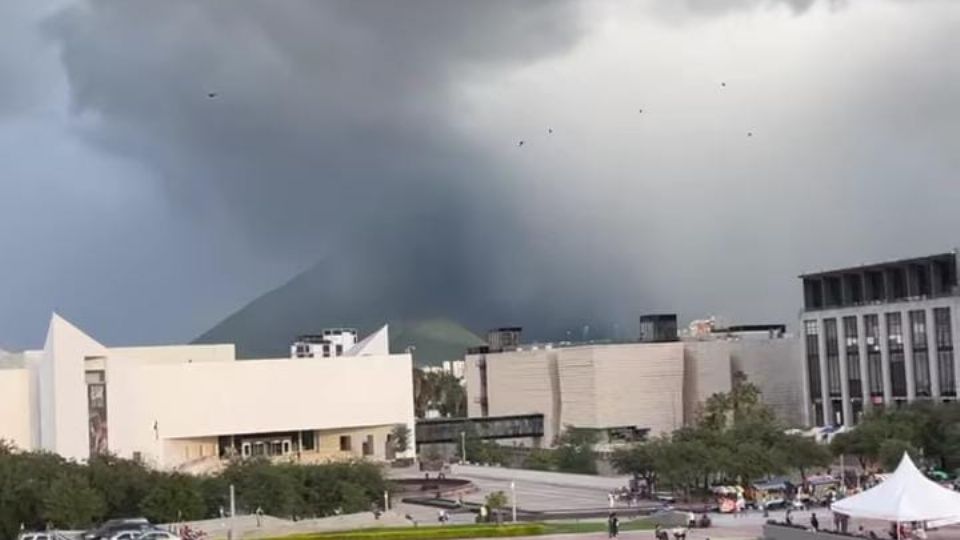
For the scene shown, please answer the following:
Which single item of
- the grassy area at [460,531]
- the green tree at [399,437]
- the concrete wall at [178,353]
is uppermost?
the concrete wall at [178,353]

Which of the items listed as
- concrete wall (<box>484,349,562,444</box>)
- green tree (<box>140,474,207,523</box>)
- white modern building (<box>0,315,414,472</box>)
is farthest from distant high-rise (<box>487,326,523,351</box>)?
green tree (<box>140,474,207,523</box>)

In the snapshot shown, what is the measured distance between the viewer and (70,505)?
54.1 metres

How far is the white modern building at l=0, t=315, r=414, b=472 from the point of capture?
83.8m

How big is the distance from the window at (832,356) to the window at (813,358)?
1098 millimetres

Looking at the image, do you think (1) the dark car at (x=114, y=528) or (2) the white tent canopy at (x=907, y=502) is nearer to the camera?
(2) the white tent canopy at (x=907, y=502)

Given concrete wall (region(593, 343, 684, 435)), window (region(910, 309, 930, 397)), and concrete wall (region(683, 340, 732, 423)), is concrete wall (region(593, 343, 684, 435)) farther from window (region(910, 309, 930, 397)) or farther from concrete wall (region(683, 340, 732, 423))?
window (region(910, 309, 930, 397))

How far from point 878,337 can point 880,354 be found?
1292 mm

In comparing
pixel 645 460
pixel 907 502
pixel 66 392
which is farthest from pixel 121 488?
pixel 907 502

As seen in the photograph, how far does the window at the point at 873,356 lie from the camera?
9875cm

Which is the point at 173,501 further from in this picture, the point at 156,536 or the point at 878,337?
the point at 878,337

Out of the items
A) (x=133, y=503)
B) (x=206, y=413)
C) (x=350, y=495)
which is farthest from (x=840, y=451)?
(x=206, y=413)

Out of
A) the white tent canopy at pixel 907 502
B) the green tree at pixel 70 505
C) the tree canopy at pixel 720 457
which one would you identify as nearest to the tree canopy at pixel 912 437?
the tree canopy at pixel 720 457

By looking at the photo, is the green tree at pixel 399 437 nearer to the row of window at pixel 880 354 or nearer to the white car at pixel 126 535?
the row of window at pixel 880 354

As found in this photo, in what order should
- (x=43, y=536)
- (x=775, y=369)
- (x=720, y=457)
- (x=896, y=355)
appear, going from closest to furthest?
(x=43, y=536) < (x=720, y=457) < (x=896, y=355) < (x=775, y=369)
